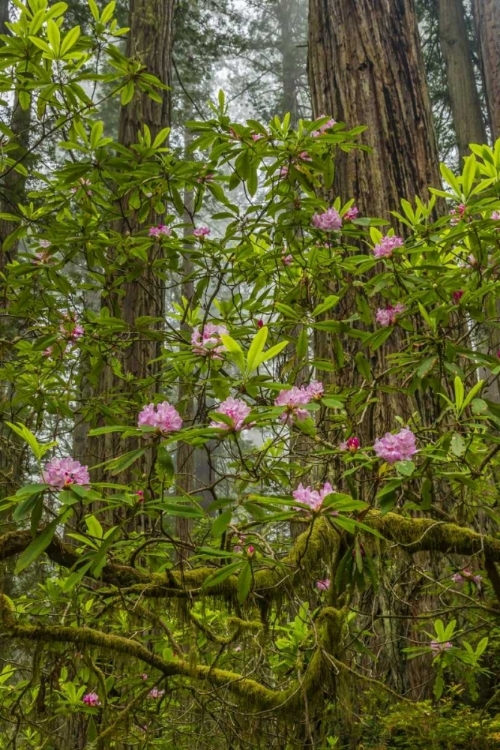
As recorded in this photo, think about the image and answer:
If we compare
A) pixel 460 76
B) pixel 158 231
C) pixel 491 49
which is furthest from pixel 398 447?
pixel 460 76

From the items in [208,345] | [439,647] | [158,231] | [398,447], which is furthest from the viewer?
[158,231]

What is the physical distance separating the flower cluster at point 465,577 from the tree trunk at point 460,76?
278 inches

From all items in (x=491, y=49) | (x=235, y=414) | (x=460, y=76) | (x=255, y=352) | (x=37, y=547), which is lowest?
(x=37, y=547)

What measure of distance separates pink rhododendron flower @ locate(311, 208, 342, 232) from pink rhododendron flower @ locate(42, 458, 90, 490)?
1.25 m

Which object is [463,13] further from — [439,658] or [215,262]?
[439,658]

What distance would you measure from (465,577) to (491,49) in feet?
26.8

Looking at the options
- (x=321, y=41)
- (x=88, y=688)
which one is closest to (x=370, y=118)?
(x=321, y=41)

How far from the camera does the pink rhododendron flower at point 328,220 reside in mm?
2078

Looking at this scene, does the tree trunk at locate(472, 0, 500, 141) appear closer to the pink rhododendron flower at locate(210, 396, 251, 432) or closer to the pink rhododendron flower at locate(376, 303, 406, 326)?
the pink rhododendron flower at locate(376, 303, 406, 326)

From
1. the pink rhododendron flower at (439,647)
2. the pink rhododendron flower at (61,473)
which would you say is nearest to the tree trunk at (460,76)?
the pink rhododendron flower at (439,647)

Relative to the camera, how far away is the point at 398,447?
54.4 inches

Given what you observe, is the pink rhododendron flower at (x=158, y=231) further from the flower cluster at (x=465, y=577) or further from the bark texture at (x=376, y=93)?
the flower cluster at (x=465, y=577)

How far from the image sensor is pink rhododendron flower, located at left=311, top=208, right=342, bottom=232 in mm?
2078

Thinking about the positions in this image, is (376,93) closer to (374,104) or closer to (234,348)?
(374,104)
